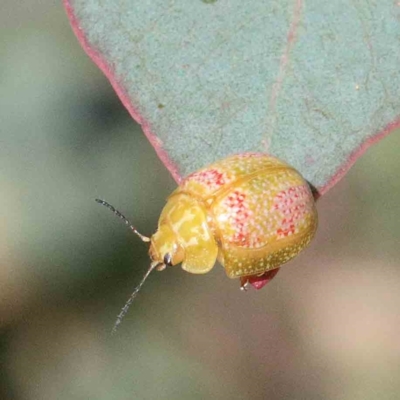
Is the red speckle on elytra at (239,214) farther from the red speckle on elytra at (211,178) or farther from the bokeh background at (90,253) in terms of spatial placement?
the bokeh background at (90,253)

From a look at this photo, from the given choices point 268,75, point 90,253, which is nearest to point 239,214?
point 268,75

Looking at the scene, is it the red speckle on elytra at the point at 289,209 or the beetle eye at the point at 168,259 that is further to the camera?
A: the beetle eye at the point at 168,259

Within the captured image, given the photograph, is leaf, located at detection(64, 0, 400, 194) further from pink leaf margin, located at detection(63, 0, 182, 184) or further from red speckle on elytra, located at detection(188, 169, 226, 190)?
red speckle on elytra, located at detection(188, 169, 226, 190)

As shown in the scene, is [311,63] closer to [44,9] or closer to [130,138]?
[130,138]

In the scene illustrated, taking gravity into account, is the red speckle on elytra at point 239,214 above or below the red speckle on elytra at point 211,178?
below

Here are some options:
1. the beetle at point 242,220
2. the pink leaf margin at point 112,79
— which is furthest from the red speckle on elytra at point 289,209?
the pink leaf margin at point 112,79

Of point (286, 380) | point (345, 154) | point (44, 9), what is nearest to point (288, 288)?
point (286, 380)

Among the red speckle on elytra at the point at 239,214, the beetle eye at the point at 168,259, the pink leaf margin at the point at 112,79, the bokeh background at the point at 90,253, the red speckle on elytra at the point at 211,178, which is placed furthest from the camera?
the bokeh background at the point at 90,253

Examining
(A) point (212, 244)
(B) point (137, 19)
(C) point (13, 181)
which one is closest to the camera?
(B) point (137, 19)
